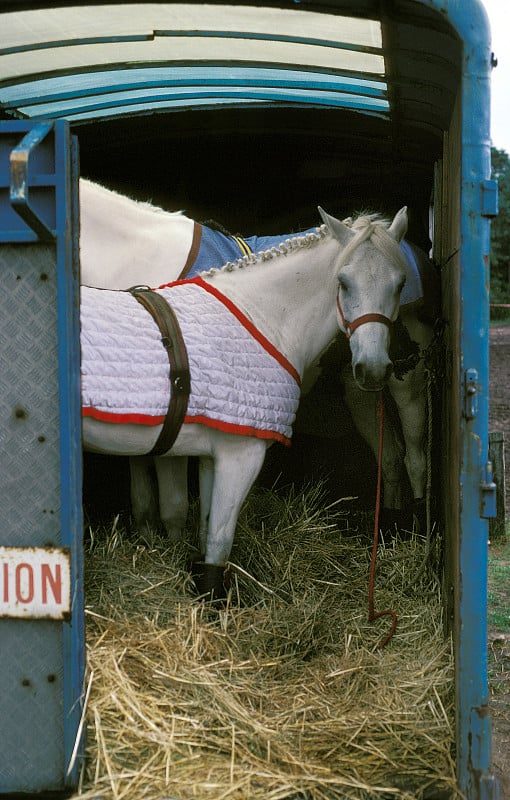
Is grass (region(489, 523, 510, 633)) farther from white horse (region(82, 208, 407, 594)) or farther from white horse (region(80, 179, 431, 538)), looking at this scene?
white horse (region(82, 208, 407, 594))

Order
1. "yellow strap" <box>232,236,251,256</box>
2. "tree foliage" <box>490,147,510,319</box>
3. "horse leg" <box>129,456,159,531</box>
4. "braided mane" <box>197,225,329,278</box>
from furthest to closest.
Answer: "tree foliage" <box>490,147,510,319</box> < "yellow strap" <box>232,236,251,256</box> < "horse leg" <box>129,456,159,531</box> < "braided mane" <box>197,225,329,278</box>

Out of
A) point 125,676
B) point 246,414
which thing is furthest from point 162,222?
point 125,676

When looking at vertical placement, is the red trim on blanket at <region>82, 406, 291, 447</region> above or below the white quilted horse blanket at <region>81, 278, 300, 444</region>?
below

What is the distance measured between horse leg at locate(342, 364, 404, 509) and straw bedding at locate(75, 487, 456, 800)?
0.62 m

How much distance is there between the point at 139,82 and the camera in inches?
143

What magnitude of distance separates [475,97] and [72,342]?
1.24m

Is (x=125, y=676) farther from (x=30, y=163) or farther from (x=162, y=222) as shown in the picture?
(x=162, y=222)

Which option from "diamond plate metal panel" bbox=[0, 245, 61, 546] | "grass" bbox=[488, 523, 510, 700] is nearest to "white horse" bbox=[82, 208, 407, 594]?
"diamond plate metal panel" bbox=[0, 245, 61, 546]

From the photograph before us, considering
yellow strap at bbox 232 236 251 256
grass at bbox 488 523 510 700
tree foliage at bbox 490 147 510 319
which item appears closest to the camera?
grass at bbox 488 523 510 700

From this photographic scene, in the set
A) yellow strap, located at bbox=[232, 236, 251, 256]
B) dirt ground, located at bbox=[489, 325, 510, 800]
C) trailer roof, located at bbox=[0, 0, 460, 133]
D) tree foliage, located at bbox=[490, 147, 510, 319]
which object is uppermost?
tree foliage, located at bbox=[490, 147, 510, 319]

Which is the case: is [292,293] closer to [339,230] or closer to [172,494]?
[339,230]

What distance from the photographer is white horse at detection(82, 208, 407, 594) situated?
8.67ft

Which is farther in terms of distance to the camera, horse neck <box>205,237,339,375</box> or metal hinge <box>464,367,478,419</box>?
horse neck <box>205,237,339,375</box>

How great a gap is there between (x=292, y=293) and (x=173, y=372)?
740 mm
